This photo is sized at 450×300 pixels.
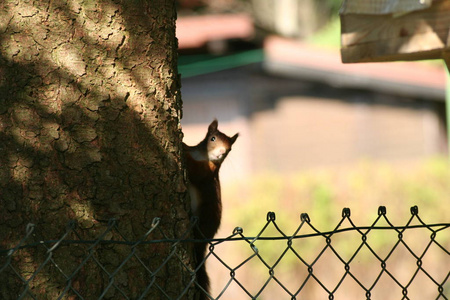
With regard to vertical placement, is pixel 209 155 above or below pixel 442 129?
above

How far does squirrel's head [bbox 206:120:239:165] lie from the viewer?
10.9 ft

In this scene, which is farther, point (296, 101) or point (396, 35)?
point (296, 101)

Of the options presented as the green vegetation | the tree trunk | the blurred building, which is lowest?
the green vegetation

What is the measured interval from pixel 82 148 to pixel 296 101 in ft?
28.9

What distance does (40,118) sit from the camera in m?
2.04

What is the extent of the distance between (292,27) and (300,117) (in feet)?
45.8

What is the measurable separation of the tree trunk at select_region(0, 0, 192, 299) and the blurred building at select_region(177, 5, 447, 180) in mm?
7564

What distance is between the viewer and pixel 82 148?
2.07 m

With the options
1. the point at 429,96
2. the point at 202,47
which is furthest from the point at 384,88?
the point at 202,47

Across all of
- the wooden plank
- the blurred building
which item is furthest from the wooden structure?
the blurred building

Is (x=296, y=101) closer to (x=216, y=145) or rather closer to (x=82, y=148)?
(x=216, y=145)

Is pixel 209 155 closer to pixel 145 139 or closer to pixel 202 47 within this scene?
pixel 145 139

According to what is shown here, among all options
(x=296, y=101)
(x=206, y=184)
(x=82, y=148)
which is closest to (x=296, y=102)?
(x=296, y=101)

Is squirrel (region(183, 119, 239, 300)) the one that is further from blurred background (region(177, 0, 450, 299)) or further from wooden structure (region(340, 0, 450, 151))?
blurred background (region(177, 0, 450, 299))
